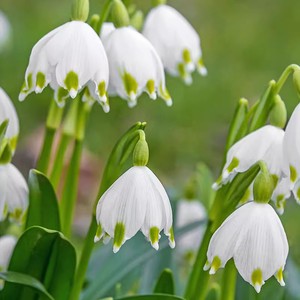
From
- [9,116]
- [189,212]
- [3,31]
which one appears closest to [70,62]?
[9,116]

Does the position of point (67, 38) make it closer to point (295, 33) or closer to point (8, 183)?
point (8, 183)

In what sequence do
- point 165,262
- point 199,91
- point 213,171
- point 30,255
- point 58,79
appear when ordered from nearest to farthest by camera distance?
point 58,79 → point 30,255 → point 165,262 → point 213,171 → point 199,91

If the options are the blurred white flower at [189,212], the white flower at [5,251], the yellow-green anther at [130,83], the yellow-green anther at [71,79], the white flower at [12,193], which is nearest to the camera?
the yellow-green anther at [71,79]

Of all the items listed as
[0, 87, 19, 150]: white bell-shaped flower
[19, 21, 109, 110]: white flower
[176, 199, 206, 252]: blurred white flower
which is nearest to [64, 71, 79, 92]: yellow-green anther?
[19, 21, 109, 110]: white flower

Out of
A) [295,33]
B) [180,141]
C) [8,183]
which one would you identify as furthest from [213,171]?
[8,183]

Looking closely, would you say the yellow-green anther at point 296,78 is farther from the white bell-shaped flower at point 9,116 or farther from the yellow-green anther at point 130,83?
the white bell-shaped flower at point 9,116

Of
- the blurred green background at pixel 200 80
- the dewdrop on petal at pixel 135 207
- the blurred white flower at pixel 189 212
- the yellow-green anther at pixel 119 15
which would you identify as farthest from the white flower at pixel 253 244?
the blurred green background at pixel 200 80
